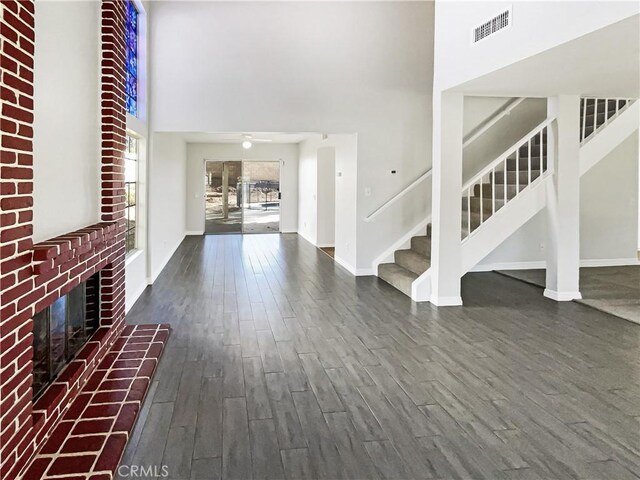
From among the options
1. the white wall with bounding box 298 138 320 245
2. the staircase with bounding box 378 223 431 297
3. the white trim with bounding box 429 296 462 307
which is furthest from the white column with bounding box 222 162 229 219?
the white trim with bounding box 429 296 462 307

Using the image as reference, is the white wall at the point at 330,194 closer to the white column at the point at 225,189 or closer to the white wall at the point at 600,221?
the white wall at the point at 600,221

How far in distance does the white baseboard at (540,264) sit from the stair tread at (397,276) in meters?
1.35

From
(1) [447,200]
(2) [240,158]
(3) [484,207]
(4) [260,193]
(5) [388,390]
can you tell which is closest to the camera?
(5) [388,390]

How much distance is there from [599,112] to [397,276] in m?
3.88

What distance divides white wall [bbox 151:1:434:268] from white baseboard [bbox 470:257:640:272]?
4.25 feet

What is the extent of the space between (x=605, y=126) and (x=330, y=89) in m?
3.57

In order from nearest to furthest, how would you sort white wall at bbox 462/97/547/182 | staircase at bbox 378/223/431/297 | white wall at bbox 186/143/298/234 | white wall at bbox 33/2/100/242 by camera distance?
white wall at bbox 33/2/100/242 < staircase at bbox 378/223/431/297 < white wall at bbox 462/97/547/182 < white wall at bbox 186/143/298/234

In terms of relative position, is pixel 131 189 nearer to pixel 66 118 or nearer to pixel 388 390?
pixel 66 118

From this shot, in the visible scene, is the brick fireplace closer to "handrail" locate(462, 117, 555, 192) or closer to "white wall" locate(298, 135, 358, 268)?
"handrail" locate(462, 117, 555, 192)

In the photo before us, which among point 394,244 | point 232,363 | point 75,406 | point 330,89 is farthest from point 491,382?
point 330,89

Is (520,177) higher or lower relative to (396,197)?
higher

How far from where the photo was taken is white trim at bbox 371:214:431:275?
746cm

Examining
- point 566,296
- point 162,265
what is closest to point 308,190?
point 162,265

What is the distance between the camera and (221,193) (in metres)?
14.9
